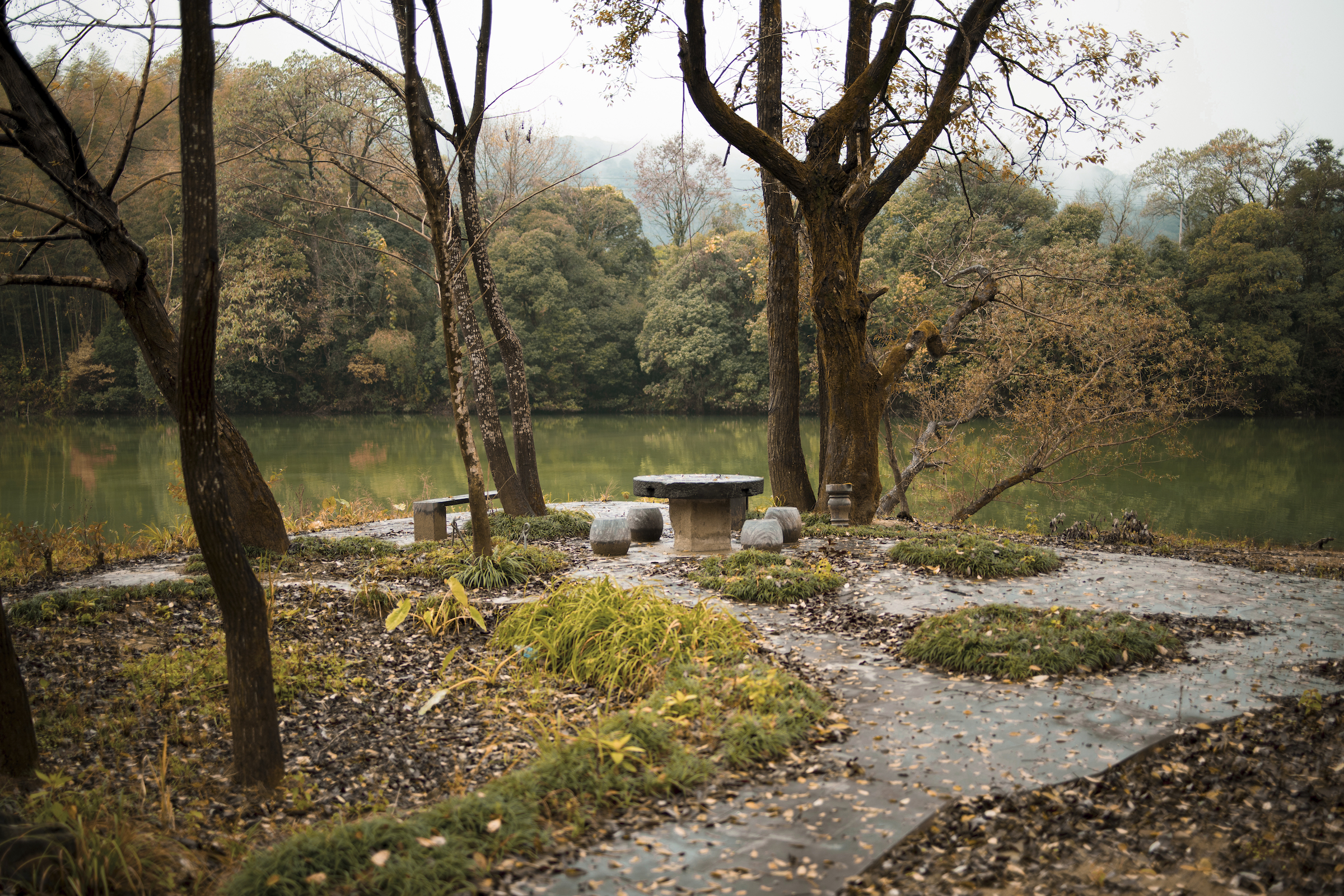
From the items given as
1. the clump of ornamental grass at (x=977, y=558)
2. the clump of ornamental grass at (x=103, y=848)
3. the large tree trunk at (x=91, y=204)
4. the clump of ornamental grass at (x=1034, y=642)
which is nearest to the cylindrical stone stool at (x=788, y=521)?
the clump of ornamental grass at (x=977, y=558)

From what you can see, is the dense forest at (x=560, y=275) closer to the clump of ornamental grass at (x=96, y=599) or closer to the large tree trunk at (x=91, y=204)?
the large tree trunk at (x=91, y=204)

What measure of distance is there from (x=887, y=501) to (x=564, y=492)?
21.4ft

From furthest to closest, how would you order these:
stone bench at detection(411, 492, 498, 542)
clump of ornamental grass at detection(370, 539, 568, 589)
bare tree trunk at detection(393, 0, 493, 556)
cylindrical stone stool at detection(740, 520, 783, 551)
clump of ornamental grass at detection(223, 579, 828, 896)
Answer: stone bench at detection(411, 492, 498, 542)
cylindrical stone stool at detection(740, 520, 783, 551)
clump of ornamental grass at detection(370, 539, 568, 589)
bare tree trunk at detection(393, 0, 493, 556)
clump of ornamental grass at detection(223, 579, 828, 896)

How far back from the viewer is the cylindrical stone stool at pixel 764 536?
25.3 ft

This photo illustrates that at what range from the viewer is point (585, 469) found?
2091 cm

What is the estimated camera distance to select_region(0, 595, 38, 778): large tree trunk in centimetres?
317

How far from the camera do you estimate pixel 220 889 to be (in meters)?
2.72


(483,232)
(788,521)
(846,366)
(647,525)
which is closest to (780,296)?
(846,366)

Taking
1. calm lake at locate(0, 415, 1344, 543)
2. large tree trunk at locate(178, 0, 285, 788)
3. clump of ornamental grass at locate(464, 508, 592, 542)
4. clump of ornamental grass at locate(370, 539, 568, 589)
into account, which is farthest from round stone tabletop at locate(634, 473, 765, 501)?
calm lake at locate(0, 415, 1344, 543)

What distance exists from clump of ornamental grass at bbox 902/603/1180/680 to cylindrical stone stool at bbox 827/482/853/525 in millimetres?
3900

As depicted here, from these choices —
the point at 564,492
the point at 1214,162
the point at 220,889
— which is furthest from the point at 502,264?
the point at 220,889

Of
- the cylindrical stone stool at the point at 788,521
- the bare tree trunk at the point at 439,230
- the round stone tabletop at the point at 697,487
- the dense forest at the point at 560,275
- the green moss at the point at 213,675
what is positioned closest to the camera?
the green moss at the point at 213,675

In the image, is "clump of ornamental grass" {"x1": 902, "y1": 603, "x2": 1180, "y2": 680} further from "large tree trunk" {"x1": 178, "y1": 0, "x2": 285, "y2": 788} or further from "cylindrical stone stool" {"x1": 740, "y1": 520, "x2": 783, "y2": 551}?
"large tree trunk" {"x1": 178, "y1": 0, "x2": 285, "y2": 788}

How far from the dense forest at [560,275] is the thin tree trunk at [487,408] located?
567 inches
